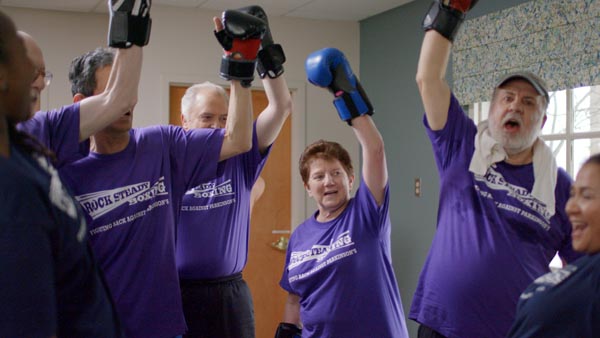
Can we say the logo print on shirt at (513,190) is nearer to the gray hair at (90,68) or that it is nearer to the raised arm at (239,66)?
the raised arm at (239,66)

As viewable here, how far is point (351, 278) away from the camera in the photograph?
6.84ft

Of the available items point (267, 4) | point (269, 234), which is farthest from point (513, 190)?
point (269, 234)

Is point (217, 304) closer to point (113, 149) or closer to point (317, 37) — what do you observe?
point (113, 149)

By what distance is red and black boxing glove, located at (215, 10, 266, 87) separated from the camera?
1.83 meters

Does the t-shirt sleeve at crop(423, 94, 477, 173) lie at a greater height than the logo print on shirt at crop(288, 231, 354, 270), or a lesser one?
greater

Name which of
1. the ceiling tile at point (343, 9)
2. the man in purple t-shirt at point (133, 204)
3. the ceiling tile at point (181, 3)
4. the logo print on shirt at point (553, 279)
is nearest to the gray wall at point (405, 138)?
the ceiling tile at point (343, 9)

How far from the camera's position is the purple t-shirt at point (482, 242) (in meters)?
1.93

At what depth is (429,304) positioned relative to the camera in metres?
2.04

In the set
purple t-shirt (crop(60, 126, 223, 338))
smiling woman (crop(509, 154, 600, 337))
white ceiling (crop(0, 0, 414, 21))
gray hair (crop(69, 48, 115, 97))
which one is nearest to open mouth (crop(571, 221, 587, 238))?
smiling woman (crop(509, 154, 600, 337))

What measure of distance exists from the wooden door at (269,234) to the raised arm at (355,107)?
9.71 feet

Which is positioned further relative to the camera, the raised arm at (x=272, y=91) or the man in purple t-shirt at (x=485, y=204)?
the raised arm at (x=272, y=91)

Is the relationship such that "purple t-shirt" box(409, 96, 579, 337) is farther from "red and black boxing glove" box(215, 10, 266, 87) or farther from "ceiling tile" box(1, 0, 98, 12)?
"ceiling tile" box(1, 0, 98, 12)

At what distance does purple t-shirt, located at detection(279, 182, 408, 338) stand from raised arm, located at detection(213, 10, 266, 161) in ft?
1.51

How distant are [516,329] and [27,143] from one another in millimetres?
916
